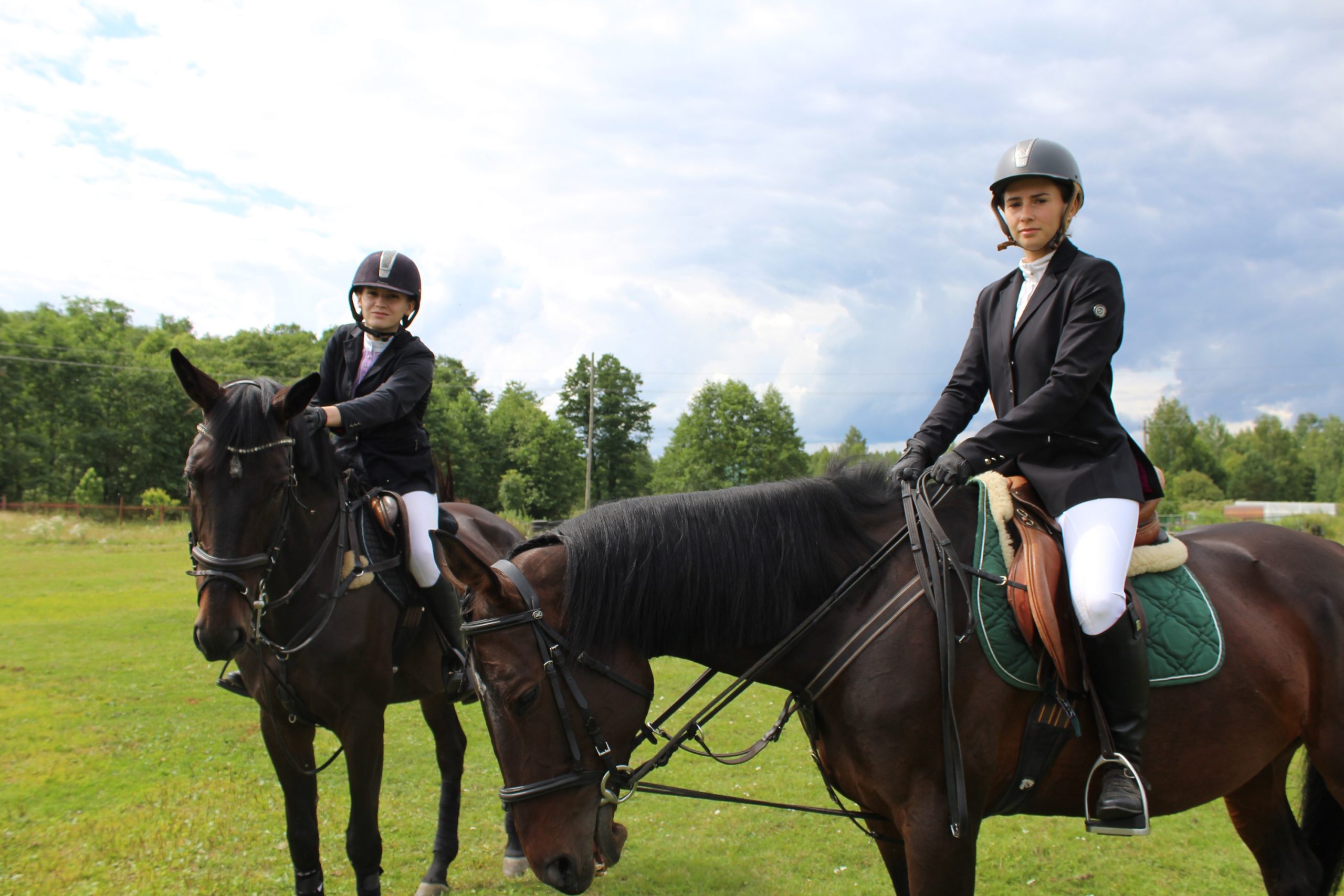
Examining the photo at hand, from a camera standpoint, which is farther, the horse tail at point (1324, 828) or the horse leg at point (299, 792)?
the horse leg at point (299, 792)

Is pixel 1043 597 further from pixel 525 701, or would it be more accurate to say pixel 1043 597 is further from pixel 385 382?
pixel 385 382

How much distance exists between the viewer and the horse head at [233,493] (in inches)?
123

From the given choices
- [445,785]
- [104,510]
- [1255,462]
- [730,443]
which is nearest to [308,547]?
[445,785]

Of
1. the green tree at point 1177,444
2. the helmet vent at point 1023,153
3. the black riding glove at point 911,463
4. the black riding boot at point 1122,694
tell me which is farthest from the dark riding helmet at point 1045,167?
the green tree at point 1177,444

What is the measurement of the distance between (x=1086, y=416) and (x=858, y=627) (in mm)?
1148

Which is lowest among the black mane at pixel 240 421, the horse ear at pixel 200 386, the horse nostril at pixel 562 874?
the horse nostril at pixel 562 874

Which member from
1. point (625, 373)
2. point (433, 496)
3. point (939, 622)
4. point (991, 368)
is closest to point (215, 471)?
point (433, 496)

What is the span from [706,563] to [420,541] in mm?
2368

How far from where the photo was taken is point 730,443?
5256 centimetres

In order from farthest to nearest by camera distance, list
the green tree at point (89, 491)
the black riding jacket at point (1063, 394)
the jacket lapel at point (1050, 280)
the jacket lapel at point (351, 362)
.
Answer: the green tree at point (89, 491)
the jacket lapel at point (351, 362)
the jacket lapel at point (1050, 280)
the black riding jacket at point (1063, 394)

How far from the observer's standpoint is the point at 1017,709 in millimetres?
2549

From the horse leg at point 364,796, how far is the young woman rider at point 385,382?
479 millimetres

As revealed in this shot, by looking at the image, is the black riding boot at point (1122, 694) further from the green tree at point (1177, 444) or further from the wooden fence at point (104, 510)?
the green tree at point (1177, 444)

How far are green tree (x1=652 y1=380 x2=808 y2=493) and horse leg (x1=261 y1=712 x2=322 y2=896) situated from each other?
4657 cm
